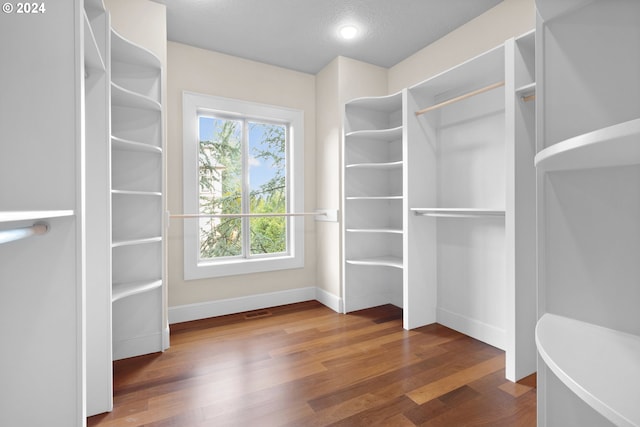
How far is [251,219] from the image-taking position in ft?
10.7

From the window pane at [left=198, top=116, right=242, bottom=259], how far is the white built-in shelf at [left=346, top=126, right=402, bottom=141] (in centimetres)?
119

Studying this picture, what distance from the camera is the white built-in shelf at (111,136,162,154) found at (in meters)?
1.90

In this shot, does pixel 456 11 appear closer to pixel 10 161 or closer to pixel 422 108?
pixel 422 108

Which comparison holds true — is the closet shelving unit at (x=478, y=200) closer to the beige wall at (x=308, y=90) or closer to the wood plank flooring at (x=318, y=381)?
the wood plank flooring at (x=318, y=381)

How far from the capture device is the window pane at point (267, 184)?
329 cm

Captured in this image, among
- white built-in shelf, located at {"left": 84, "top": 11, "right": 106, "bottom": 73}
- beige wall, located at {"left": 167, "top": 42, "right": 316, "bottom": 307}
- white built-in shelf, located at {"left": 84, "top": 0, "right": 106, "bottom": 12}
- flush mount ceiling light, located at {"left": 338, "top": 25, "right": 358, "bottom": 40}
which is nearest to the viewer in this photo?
white built-in shelf, located at {"left": 84, "top": 11, "right": 106, "bottom": 73}

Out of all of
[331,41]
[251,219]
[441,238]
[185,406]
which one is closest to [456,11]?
[331,41]

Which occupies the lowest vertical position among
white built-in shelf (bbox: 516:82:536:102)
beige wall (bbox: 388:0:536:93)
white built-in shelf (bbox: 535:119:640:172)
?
white built-in shelf (bbox: 535:119:640:172)

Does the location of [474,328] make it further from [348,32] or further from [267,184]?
[348,32]

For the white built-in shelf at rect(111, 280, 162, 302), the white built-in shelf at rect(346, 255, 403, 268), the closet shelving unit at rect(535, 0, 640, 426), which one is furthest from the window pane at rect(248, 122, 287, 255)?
the closet shelving unit at rect(535, 0, 640, 426)

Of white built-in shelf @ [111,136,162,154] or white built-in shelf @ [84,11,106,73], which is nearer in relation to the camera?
white built-in shelf @ [84,11,106,73]

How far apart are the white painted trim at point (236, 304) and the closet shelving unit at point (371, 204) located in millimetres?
597

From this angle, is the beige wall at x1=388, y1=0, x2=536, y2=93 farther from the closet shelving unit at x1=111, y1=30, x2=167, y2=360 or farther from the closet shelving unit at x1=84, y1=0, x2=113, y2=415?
the closet shelving unit at x1=84, y1=0, x2=113, y2=415

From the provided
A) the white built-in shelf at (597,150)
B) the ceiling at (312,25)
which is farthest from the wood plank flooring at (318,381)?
the ceiling at (312,25)
